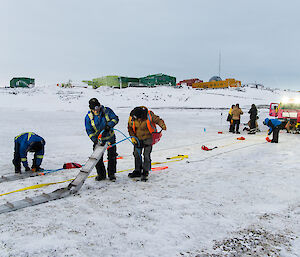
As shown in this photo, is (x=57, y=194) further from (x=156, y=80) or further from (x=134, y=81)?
(x=156, y=80)

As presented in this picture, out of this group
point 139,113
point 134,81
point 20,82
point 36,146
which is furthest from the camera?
point 134,81

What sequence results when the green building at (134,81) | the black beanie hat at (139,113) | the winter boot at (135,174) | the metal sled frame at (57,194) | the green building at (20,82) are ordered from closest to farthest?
the metal sled frame at (57,194)
the black beanie hat at (139,113)
the winter boot at (135,174)
the green building at (134,81)
the green building at (20,82)

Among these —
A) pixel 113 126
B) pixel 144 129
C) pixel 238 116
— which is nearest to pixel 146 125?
pixel 144 129

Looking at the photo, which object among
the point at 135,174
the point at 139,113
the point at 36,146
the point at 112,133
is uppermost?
the point at 139,113

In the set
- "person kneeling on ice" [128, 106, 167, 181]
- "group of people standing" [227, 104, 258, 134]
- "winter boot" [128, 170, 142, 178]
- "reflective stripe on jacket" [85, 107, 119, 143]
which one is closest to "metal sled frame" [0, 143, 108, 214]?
"reflective stripe on jacket" [85, 107, 119, 143]

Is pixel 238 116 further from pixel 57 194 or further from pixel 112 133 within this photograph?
pixel 57 194

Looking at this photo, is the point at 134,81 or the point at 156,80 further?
the point at 156,80

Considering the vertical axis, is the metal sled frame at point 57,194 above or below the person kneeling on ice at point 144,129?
below

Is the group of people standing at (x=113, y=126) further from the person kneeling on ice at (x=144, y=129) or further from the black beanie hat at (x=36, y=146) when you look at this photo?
the black beanie hat at (x=36, y=146)

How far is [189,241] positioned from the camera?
2758 millimetres

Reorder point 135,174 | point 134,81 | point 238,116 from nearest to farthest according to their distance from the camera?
point 135,174 → point 238,116 → point 134,81

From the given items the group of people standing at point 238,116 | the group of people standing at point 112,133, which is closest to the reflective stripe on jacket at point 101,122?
the group of people standing at point 112,133

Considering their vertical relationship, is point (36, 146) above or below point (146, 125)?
below

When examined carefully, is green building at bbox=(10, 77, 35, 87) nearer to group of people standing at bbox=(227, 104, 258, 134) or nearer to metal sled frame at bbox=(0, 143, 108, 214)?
group of people standing at bbox=(227, 104, 258, 134)
